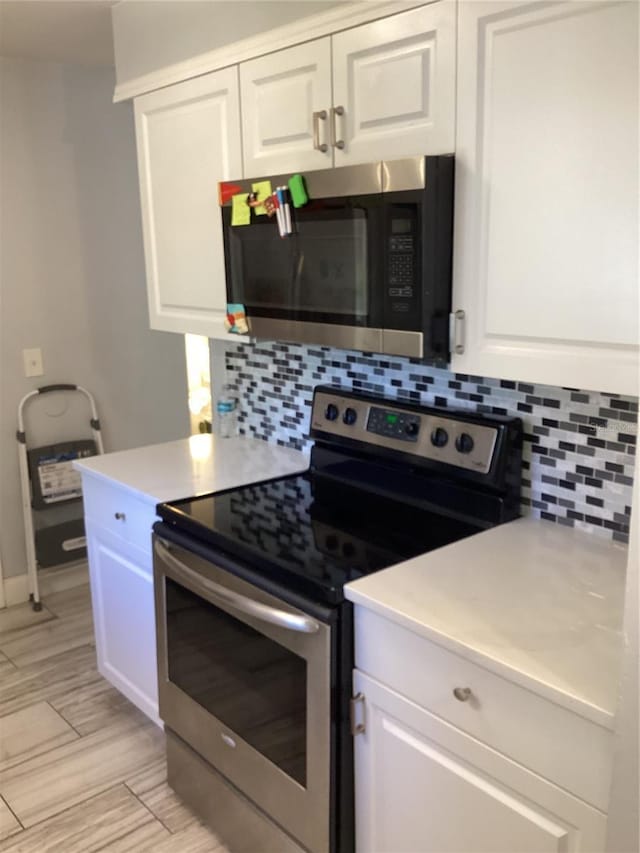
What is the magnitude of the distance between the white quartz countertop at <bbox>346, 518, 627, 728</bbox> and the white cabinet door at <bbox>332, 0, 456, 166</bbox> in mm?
841

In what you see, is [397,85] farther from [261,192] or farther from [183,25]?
[183,25]

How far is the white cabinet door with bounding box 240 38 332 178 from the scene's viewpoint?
174 cm

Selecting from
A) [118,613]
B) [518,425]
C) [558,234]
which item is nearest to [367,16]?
[558,234]

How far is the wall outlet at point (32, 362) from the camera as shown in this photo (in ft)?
10.8

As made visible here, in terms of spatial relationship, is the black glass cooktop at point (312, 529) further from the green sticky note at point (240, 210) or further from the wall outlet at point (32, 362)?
the wall outlet at point (32, 362)

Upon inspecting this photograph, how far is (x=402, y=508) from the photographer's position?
1.93m

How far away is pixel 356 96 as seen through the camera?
1.67 metres

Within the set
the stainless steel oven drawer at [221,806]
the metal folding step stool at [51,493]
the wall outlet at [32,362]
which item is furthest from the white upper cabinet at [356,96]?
the metal folding step stool at [51,493]

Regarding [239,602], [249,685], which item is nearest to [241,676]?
[249,685]

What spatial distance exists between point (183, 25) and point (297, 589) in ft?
5.20

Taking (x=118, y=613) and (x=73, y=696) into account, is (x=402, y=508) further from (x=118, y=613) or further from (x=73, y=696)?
(x=73, y=696)

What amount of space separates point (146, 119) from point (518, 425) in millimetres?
1470

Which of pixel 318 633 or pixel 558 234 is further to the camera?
pixel 318 633

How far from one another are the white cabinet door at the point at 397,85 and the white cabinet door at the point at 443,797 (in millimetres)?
1107
